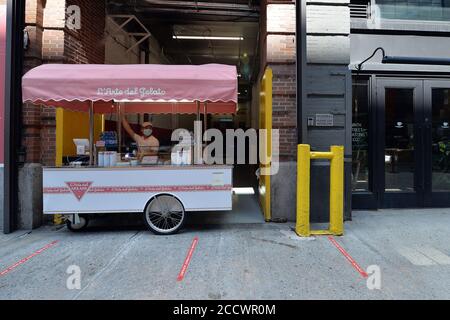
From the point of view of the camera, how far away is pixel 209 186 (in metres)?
5.49

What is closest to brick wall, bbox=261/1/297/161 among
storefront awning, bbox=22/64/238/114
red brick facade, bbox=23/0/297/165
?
red brick facade, bbox=23/0/297/165

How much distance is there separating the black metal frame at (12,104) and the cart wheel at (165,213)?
8.72ft

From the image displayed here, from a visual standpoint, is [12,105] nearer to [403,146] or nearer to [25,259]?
[25,259]

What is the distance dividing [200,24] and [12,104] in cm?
590

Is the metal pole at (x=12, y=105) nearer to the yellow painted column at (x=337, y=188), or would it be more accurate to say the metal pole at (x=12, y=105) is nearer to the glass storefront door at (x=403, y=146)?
the yellow painted column at (x=337, y=188)

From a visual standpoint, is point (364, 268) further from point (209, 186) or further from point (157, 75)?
point (157, 75)

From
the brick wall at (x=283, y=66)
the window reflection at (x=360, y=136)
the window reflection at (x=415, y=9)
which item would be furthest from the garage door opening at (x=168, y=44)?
the window reflection at (x=415, y=9)

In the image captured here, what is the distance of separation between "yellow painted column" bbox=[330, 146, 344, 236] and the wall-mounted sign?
1.15 m

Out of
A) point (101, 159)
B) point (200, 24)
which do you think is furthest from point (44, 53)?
point (200, 24)

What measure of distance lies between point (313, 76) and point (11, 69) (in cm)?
592

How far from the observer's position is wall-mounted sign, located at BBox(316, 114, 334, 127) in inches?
250

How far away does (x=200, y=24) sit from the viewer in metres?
9.35

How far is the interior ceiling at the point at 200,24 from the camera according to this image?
790cm

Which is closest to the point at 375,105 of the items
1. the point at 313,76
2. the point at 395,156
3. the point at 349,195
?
the point at 395,156
